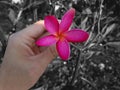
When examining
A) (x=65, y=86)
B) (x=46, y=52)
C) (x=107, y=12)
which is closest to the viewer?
(x=46, y=52)

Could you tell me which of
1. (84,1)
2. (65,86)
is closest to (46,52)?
(65,86)

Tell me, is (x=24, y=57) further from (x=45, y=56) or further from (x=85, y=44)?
(x=85, y=44)

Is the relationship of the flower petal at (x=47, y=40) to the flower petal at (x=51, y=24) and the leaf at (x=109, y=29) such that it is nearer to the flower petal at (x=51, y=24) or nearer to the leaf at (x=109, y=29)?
the flower petal at (x=51, y=24)

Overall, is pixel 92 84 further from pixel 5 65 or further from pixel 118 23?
pixel 5 65

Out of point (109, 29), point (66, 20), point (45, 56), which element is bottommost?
point (109, 29)

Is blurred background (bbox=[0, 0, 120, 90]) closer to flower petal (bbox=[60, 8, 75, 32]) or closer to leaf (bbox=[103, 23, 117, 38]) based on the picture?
leaf (bbox=[103, 23, 117, 38])

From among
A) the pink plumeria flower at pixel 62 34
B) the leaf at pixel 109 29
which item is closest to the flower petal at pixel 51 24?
the pink plumeria flower at pixel 62 34

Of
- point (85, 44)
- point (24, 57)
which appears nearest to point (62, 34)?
point (24, 57)

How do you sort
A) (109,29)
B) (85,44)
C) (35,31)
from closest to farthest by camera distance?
(35,31), (85,44), (109,29)
